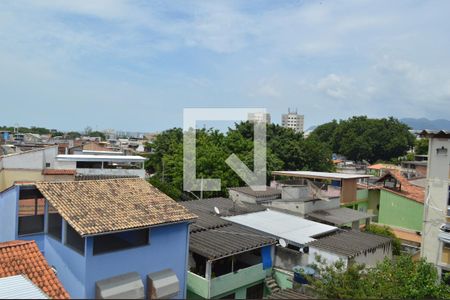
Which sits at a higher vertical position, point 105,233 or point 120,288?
point 105,233

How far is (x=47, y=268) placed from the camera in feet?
22.1

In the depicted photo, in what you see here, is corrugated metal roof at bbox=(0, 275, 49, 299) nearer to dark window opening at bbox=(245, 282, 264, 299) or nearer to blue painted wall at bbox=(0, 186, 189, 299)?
blue painted wall at bbox=(0, 186, 189, 299)

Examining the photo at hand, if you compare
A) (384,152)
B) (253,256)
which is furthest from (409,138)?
(253,256)

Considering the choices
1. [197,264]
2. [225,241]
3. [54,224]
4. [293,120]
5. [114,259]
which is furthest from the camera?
[293,120]

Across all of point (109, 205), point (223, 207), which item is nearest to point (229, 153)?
point (223, 207)

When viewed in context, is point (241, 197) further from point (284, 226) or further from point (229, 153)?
point (229, 153)

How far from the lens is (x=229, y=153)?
2728cm

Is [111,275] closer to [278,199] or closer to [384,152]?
[278,199]

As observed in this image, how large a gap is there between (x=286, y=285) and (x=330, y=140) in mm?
60684

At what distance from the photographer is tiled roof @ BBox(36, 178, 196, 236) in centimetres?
582

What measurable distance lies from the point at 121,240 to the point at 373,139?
6199 centimetres

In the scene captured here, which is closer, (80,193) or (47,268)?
(47,268)

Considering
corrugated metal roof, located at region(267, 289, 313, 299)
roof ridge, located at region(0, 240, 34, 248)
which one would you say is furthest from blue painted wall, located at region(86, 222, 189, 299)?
roof ridge, located at region(0, 240, 34, 248)

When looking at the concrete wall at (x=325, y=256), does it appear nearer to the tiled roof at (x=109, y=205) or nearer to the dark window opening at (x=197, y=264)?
the dark window opening at (x=197, y=264)
